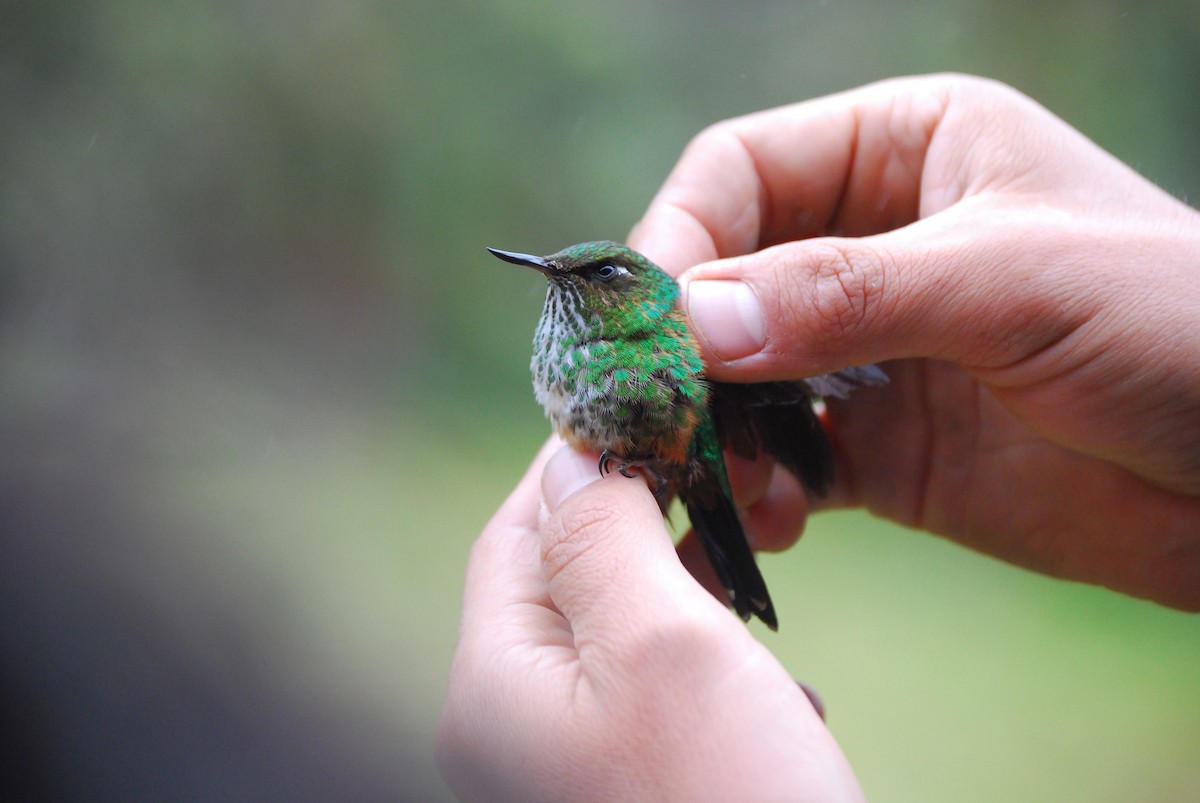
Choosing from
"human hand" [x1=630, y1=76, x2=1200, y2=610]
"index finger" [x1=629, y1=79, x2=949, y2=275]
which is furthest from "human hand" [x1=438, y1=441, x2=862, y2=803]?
"index finger" [x1=629, y1=79, x2=949, y2=275]

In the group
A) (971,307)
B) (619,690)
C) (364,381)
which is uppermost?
(971,307)

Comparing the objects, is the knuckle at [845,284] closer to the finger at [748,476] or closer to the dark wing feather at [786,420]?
the dark wing feather at [786,420]

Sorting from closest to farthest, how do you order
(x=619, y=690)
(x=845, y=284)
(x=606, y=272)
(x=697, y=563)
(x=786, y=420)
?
(x=619, y=690)
(x=845, y=284)
(x=606, y=272)
(x=786, y=420)
(x=697, y=563)

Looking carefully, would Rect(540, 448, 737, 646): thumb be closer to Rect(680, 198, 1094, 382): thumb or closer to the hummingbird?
the hummingbird

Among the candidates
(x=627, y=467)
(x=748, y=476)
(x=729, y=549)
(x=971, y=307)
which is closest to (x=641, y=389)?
(x=627, y=467)

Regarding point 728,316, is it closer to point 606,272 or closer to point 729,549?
point 606,272

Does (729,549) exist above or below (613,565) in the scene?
below

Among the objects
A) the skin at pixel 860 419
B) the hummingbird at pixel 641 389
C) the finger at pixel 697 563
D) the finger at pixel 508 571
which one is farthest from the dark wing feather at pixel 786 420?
the finger at pixel 508 571
